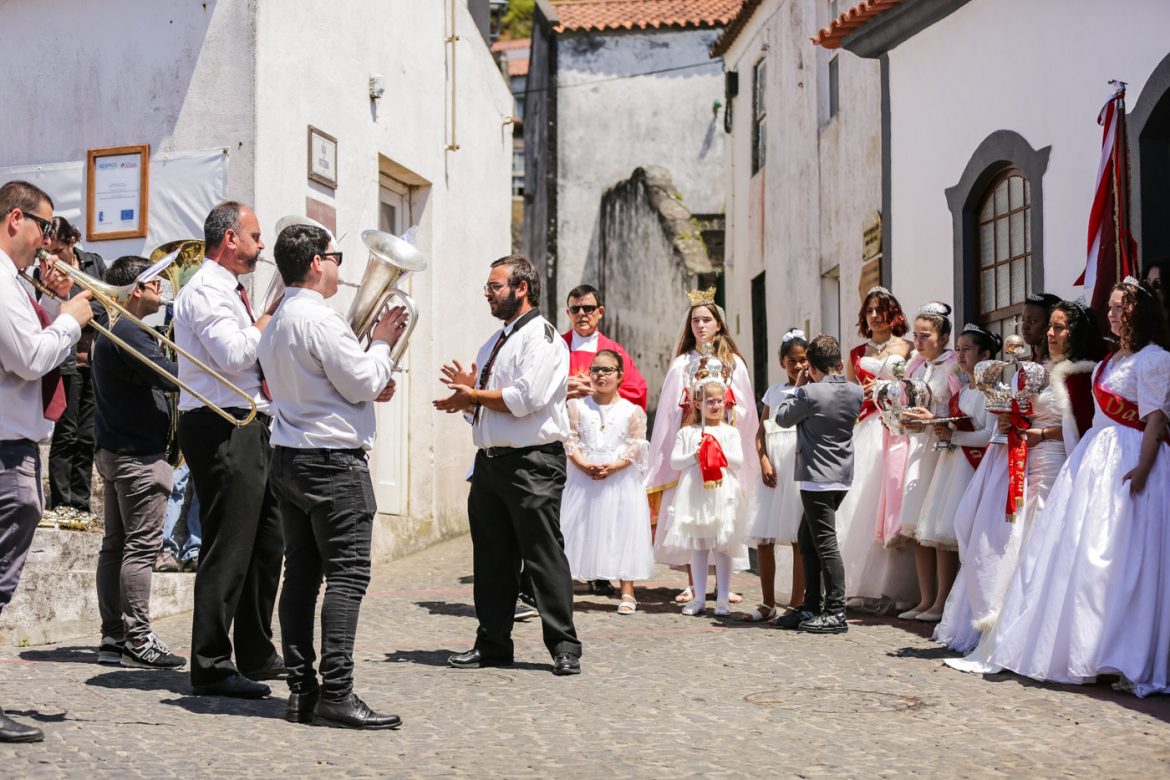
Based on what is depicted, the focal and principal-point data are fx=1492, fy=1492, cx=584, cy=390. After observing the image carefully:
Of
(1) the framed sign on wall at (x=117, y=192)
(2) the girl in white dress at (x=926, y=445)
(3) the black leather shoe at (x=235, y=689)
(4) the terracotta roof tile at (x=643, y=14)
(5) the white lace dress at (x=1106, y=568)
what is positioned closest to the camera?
(3) the black leather shoe at (x=235, y=689)

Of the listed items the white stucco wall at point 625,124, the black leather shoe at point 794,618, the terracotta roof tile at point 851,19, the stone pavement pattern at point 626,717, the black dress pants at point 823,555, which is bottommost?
the stone pavement pattern at point 626,717

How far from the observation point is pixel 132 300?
7016 millimetres

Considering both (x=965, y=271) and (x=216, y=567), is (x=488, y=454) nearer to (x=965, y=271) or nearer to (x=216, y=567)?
(x=216, y=567)

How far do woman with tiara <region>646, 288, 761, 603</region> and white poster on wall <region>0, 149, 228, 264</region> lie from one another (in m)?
3.48

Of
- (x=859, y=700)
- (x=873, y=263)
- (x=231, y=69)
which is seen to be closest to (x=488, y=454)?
(x=859, y=700)

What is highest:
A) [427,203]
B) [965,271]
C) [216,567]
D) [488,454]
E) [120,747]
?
[427,203]

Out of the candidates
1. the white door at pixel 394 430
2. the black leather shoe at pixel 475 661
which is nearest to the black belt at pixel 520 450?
the black leather shoe at pixel 475 661

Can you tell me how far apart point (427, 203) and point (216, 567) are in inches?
300

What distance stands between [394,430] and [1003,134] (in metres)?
5.79

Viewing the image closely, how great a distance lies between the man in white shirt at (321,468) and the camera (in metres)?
5.89

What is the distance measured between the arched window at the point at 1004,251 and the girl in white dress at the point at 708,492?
245 centimetres

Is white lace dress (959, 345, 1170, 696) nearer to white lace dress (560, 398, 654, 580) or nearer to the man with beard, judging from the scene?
white lace dress (560, 398, 654, 580)

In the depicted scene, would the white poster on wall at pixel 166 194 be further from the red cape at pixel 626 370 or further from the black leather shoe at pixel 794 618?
the black leather shoe at pixel 794 618

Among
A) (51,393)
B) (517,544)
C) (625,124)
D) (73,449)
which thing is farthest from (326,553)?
(625,124)
